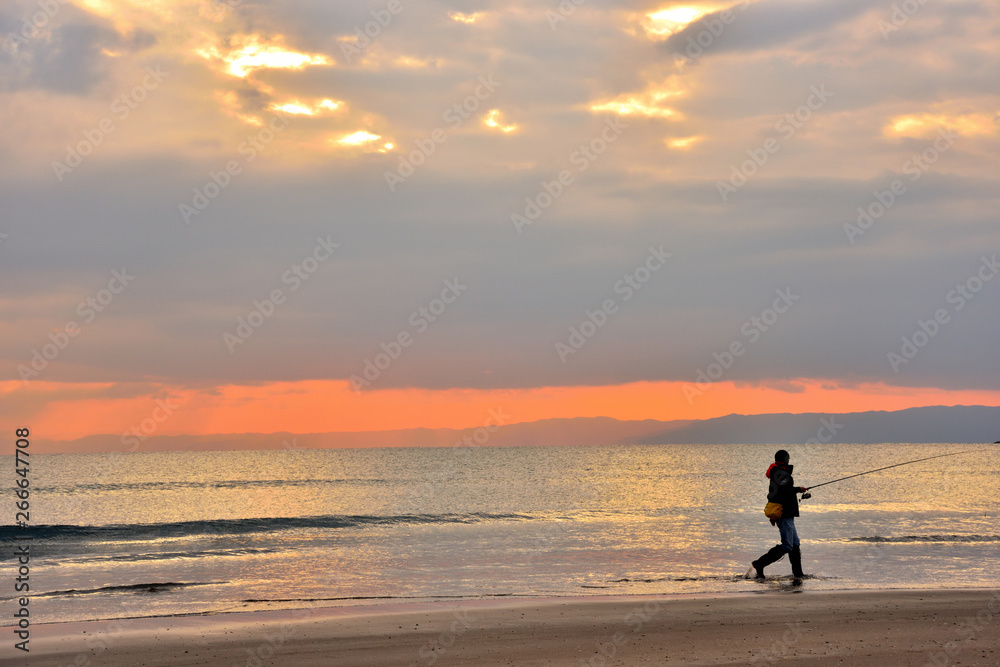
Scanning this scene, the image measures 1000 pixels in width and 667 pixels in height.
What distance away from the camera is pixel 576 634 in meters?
10.2

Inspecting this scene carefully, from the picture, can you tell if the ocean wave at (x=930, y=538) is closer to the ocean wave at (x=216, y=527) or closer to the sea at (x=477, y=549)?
the sea at (x=477, y=549)

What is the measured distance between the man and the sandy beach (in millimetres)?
2024

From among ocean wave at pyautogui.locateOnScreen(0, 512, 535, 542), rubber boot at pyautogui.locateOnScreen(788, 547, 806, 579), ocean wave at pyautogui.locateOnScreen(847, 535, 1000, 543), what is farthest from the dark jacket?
ocean wave at pyautogui.locateOnScreen(0, 512, 535, 542)

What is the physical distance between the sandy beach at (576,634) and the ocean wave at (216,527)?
70.9ft

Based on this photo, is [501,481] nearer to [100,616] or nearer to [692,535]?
[692,535]

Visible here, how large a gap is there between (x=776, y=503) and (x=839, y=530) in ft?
47.0

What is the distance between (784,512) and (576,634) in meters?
6.36

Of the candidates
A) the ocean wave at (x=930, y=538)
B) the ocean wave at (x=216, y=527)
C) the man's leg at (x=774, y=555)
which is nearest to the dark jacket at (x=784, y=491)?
the man's leg at (x=774, y=555)

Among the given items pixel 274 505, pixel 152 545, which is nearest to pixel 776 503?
pixel 152 545

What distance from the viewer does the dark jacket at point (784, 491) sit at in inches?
583

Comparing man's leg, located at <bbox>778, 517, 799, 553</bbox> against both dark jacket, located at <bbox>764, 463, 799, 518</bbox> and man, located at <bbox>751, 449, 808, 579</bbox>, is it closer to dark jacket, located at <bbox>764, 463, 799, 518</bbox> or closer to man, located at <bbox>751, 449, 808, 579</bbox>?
man, located at <bbox>751, 449, 808, 579</bbox>

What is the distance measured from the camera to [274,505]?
51375 millimetres

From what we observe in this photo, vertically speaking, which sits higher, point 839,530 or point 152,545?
point 152,545

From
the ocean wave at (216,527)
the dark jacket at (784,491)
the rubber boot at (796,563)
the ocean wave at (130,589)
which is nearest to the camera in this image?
the dark jacket at (784,491)
